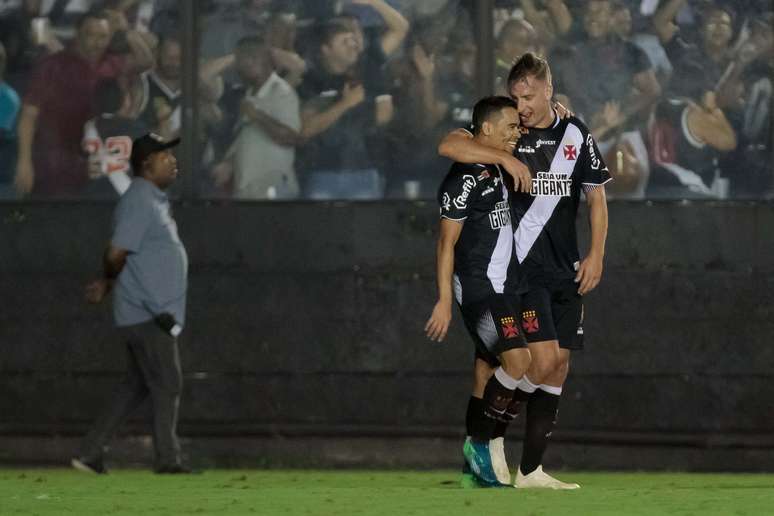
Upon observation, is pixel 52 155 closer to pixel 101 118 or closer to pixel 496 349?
pixel 101 118

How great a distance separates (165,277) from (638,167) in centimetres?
323

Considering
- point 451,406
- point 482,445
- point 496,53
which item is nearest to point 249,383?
point 451,406

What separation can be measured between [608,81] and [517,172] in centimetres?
404

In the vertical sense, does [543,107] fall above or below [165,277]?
above

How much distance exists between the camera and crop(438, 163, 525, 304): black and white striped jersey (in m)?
10.6

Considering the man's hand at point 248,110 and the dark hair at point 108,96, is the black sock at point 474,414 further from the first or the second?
the dark hair at point 108,96

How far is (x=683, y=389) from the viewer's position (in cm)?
1409

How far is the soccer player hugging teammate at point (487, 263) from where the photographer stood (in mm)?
10594

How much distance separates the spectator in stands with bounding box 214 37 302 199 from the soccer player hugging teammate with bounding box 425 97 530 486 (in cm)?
391

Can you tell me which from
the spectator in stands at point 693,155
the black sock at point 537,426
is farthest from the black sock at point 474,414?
the spectator in stands at point 693,155

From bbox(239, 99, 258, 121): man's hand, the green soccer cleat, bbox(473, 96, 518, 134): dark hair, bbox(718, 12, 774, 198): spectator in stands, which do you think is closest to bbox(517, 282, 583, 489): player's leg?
the green soccer cleat

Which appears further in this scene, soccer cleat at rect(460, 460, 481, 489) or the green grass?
soccer cleat at rect(460, 460, 481, 489)

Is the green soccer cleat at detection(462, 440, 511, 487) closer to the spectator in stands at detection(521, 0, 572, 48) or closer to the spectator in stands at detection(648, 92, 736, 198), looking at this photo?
the spectator in stands at detection(648, 92, 736, 198)

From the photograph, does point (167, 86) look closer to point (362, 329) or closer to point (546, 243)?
point (362, 329)
